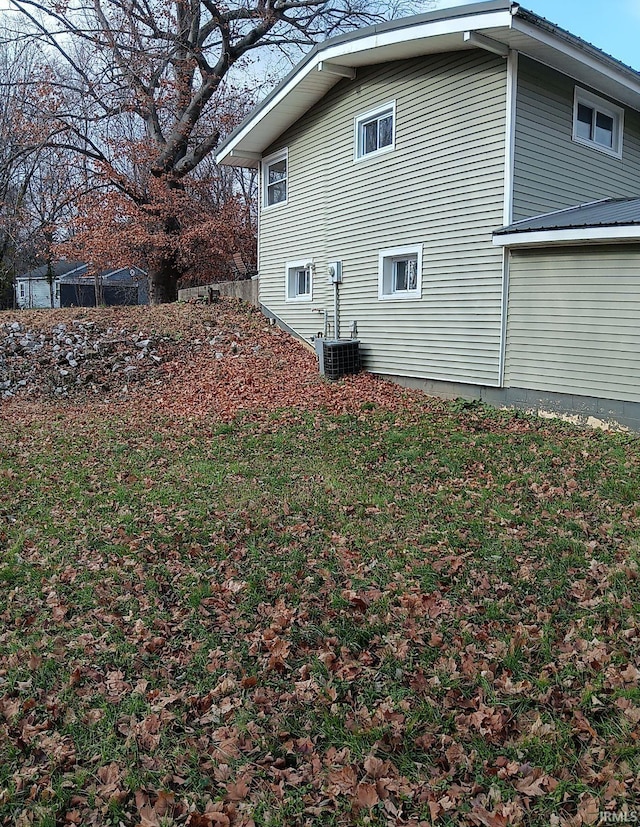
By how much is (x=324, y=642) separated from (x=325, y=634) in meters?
0.08

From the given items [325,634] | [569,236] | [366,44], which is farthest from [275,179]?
[325,634]

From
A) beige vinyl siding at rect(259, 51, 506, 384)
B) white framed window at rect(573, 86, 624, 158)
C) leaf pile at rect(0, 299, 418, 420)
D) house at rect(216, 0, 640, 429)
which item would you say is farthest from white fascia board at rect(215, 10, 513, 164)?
leaf pile at rect(0, 299, 418, 420)

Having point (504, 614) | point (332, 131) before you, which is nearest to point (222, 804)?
point (504, 614)

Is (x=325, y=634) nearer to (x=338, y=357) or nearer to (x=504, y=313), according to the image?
(x=504, y=313)

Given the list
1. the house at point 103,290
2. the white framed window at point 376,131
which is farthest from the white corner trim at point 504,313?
the house at point 103,290

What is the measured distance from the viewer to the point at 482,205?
29.8 feet

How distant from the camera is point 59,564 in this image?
4.71m

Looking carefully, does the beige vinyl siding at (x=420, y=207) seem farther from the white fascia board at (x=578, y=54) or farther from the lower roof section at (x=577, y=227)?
the white fascia board at (x=578, y=54)

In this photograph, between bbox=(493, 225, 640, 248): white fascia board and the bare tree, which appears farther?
the bare tree

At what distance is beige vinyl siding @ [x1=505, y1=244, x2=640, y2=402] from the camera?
761 centimetres

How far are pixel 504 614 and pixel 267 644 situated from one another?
56.4 inches

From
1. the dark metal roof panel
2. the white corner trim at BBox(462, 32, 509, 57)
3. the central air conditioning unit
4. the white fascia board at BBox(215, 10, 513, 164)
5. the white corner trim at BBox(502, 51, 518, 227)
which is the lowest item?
the central air conditioning unit

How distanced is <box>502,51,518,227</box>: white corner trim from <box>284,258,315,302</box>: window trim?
5260 mm

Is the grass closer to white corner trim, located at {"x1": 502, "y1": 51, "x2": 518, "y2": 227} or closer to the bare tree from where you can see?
white corner trim, located at {"x1": 502, "y1": 51, "x2": 518, "y2": 227}
